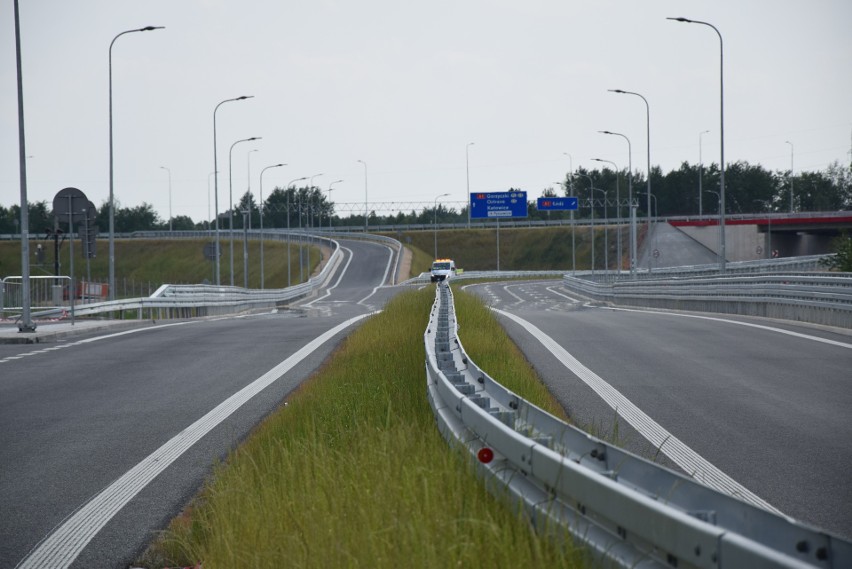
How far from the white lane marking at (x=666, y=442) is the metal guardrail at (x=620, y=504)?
30.8 inches

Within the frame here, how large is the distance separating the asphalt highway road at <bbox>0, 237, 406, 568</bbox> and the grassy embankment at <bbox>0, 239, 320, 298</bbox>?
3729 inches

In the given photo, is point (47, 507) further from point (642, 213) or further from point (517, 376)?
point (642, 213)

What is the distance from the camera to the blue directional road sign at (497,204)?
10225 centimetres

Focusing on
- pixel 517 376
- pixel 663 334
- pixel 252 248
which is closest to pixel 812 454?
pixel 517 376

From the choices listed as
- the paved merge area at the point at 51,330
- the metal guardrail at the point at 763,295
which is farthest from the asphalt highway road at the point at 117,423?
the metal guardrail at the point at 763,295

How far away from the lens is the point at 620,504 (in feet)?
11.3

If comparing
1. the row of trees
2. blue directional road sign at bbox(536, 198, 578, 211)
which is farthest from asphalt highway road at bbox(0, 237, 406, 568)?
the row of trees

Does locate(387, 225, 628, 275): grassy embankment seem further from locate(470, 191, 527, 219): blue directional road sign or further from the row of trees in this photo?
locate(470, 191, 527, 219): blue directional road sign

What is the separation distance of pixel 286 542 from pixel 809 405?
7.17m

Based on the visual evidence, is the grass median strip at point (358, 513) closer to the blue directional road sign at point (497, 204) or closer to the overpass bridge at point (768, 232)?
the overpass bridge at point (768, 232)

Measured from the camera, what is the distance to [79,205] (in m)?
27.9

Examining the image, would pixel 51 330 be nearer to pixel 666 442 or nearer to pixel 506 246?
pixel 666 442

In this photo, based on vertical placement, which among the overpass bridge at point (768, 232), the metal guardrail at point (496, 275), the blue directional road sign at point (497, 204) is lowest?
the metal guardrail at point (496, 275)

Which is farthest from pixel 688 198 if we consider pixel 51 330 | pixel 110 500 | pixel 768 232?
pixel 110 500
